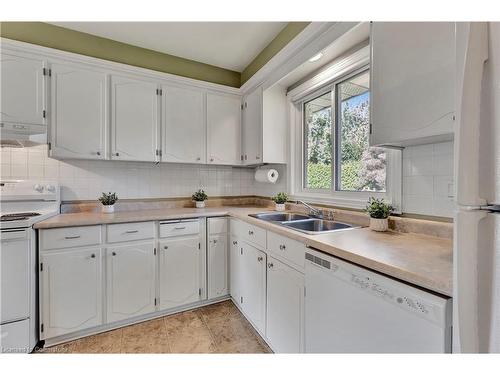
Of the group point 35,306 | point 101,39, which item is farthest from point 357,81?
point 35,306

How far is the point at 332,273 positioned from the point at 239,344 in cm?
109

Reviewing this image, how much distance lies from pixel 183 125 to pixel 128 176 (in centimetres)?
Answer: 80

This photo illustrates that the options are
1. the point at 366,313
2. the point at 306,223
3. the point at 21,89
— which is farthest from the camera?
the point at 306,223

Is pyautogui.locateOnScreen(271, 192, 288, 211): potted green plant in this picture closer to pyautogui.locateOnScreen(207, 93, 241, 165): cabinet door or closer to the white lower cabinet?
pyautogui.locateOnScreen(207, 93, 241, 165): cabinet door

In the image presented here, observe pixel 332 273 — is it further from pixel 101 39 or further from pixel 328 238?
pixel 101 39

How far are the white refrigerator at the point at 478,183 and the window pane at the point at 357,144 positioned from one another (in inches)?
45.0

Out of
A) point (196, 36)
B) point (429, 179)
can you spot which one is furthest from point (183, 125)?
point (429, 179)

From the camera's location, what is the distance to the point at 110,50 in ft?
7.54

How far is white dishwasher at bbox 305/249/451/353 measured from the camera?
75 cm

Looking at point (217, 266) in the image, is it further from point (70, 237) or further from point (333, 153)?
point (333, 153)

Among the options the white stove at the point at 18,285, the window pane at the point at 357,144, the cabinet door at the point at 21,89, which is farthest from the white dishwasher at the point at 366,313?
the cabinet door at the point at 21,89

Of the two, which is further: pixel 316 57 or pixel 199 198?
pixel 199 198
